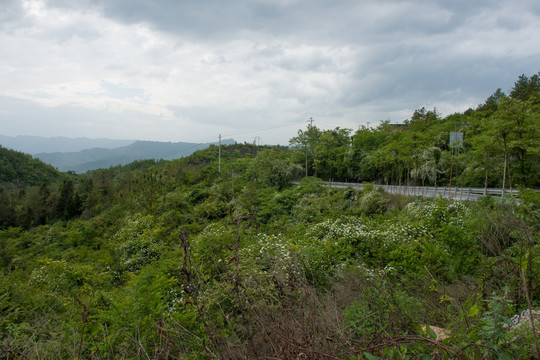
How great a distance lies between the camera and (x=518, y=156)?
413 inches

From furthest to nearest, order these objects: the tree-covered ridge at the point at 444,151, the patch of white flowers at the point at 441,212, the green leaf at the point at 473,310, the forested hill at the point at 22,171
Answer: the forested hill at the point at 22,171 → the tree-covered ridge at the point at 444,151 → the patch of white flowers at the point at 441,212 → the green leaf at the point at 473,310

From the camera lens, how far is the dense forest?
5.26ft

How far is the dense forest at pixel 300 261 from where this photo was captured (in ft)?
5.26

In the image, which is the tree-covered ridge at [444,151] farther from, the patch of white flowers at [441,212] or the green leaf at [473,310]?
the green leaf at [473,310]

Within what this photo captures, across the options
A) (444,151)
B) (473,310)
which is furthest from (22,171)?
(473,310)

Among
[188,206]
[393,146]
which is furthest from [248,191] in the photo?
[393,146]

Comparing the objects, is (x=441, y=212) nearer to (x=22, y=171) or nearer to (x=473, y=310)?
(x=473, y=310)

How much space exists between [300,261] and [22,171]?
8456 centimetres

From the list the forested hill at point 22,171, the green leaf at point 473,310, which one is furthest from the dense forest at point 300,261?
the forested hill at point 22,171

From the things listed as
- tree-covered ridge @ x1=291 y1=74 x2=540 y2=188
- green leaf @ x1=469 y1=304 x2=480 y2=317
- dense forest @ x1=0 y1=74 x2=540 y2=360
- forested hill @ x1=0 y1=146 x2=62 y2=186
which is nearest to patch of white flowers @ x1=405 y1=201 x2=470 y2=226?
dense forest @ x1=0 y1=74 x2=540 y2=360

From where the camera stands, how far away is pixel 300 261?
4.22 m

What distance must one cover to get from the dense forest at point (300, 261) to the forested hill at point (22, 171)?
125 feet

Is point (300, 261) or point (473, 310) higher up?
point (473, 310)

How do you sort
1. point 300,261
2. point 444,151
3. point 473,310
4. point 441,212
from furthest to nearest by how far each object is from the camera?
point 444,151 → point 441,212 → point 300,261 → point 473,310
